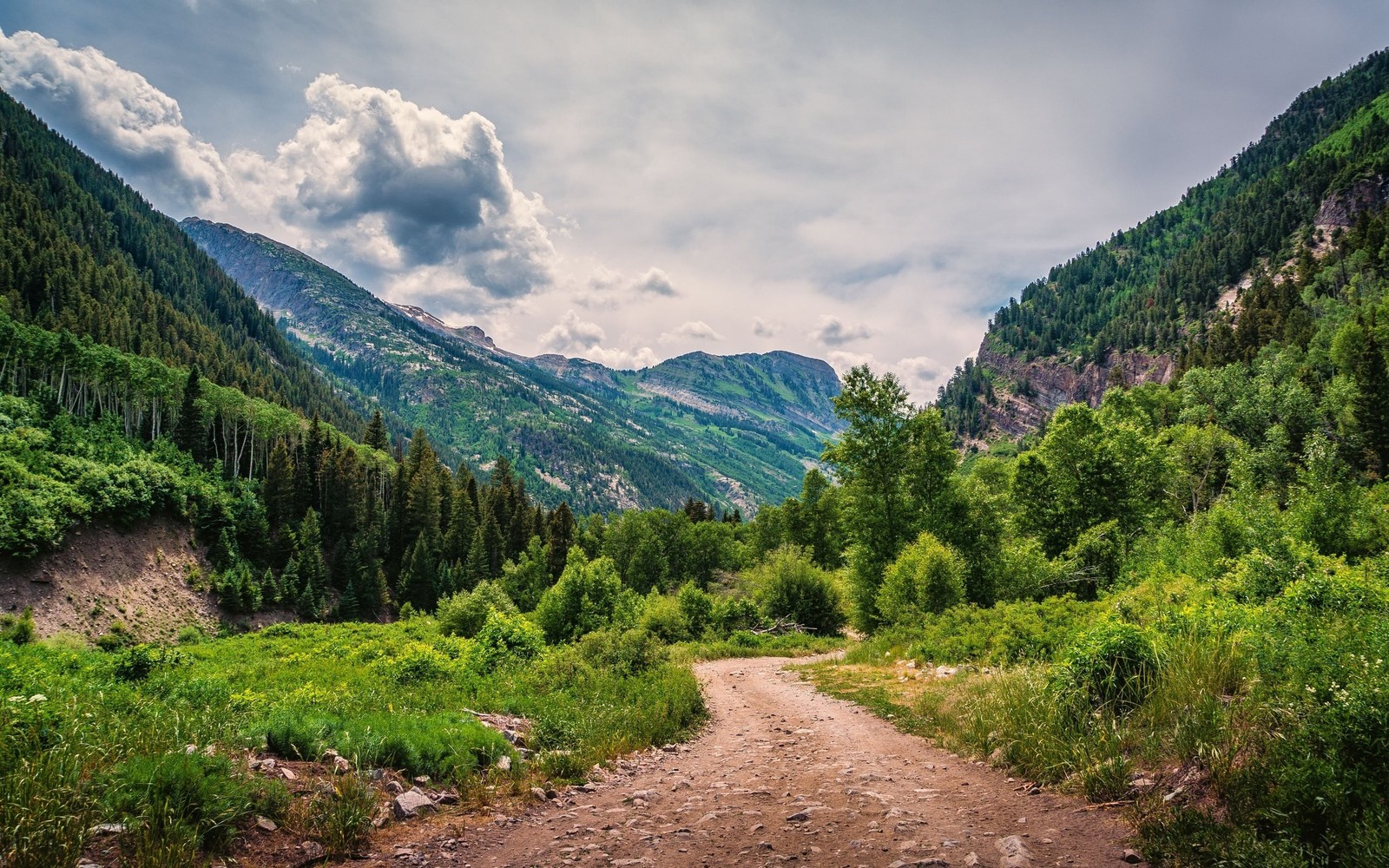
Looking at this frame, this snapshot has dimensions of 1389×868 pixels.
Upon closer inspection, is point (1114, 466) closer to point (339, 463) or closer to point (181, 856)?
point (181, 856)

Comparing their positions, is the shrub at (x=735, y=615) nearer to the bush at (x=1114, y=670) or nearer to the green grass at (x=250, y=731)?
the green grass at (x=250, y=731)

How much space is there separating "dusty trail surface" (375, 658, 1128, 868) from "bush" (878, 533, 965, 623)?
1542 centimetres

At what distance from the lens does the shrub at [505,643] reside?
22078mm

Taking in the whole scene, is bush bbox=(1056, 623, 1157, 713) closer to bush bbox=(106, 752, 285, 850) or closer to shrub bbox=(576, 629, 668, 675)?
bush bbox=(106, 752, 285, 850)

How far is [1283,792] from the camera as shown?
17.3 feet

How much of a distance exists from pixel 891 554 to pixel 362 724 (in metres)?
28.7

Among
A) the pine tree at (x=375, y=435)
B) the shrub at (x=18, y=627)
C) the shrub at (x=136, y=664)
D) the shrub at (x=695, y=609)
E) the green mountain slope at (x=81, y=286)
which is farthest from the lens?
the pine tree at (x=375, y=435)

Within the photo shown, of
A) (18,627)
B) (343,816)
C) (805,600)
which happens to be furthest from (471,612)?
(343,816)

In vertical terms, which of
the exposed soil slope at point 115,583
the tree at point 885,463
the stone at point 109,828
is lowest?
the exposed soil slope at point 115,583

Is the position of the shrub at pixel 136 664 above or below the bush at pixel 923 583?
below

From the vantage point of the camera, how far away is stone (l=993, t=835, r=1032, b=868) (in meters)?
5.72

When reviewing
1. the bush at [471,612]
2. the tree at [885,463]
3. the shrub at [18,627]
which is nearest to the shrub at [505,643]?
the bush at [471,612]

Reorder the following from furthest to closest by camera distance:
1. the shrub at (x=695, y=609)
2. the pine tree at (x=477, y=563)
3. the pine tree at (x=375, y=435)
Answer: the pine tree at (x=375, y=435) < the pine tree at (x=477, y=563) < the shrub at (x=695, y=609)

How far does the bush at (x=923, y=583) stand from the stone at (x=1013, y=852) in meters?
19.5
